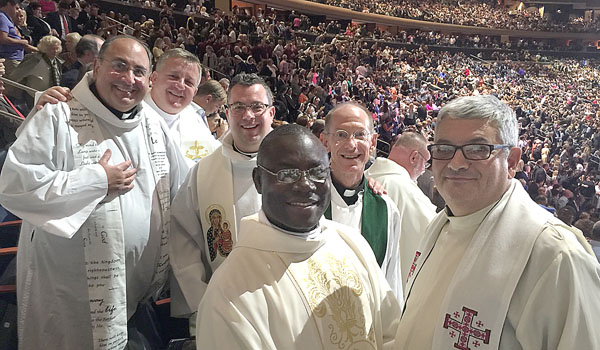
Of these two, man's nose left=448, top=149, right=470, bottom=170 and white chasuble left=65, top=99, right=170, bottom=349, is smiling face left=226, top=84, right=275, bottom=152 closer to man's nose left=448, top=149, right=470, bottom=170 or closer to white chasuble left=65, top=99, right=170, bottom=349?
white chasuble left=65, top=99, right=170, bottom=349

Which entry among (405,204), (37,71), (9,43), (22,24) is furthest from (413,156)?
(22,24)

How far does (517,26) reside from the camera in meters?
13.8

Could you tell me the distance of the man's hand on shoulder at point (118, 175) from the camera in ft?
6.67

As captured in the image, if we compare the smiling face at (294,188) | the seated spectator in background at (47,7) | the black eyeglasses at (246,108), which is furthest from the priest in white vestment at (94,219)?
the seated spectator in background at (47,7)

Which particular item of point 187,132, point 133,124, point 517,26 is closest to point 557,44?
point 517,26

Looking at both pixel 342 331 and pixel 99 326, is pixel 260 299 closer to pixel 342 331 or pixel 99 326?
pixel 342 331

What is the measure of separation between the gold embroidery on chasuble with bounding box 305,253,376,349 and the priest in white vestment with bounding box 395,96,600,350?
16 centimetres

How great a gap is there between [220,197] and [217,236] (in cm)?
17

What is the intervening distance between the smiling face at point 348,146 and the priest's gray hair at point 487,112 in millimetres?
722

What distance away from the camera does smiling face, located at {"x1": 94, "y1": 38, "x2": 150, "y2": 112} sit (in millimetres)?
2111

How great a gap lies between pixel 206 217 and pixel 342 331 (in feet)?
3.33

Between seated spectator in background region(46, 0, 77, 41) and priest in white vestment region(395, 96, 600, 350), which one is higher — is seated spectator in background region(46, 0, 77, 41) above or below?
above

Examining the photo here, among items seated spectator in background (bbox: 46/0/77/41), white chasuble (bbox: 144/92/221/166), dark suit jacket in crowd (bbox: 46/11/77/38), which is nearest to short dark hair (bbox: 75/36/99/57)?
white chasuble (bbox: 144/92/221/166)

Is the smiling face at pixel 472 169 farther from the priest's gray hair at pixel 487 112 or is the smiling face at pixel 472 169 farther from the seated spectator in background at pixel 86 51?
the seated spectator in background at pixel 86 51
